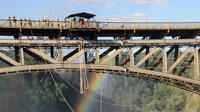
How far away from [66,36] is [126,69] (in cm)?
774

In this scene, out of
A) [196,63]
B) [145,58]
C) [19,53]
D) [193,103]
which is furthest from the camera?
[193,103]

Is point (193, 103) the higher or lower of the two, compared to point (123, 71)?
lower

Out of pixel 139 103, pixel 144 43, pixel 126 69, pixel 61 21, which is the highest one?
pixel 61 21

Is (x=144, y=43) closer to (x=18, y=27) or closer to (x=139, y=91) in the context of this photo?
(x=18, y=27)

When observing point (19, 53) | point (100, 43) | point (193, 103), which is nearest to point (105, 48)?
point (100, 43)

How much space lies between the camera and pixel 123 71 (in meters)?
40.0

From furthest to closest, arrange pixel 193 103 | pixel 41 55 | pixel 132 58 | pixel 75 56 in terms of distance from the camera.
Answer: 1. pixel 193 103
2. pixel 132 58
3. pixel 75 56
4. pixel 41 55

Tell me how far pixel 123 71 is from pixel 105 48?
3.33 metres

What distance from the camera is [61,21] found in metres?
38.7

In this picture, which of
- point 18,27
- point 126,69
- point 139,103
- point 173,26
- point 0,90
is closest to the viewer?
point 18,27

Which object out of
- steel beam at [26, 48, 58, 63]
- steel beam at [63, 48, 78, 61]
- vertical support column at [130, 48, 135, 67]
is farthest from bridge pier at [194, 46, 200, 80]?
steel beam at [26, 48, 58, 63]

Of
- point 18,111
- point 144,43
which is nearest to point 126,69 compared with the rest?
point 144,43

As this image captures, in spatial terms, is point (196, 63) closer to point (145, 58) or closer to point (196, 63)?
point (196, 63)

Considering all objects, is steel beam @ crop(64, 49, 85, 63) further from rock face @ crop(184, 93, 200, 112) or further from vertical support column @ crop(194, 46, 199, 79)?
rock face @ crop(184, 93, 200, 112)
